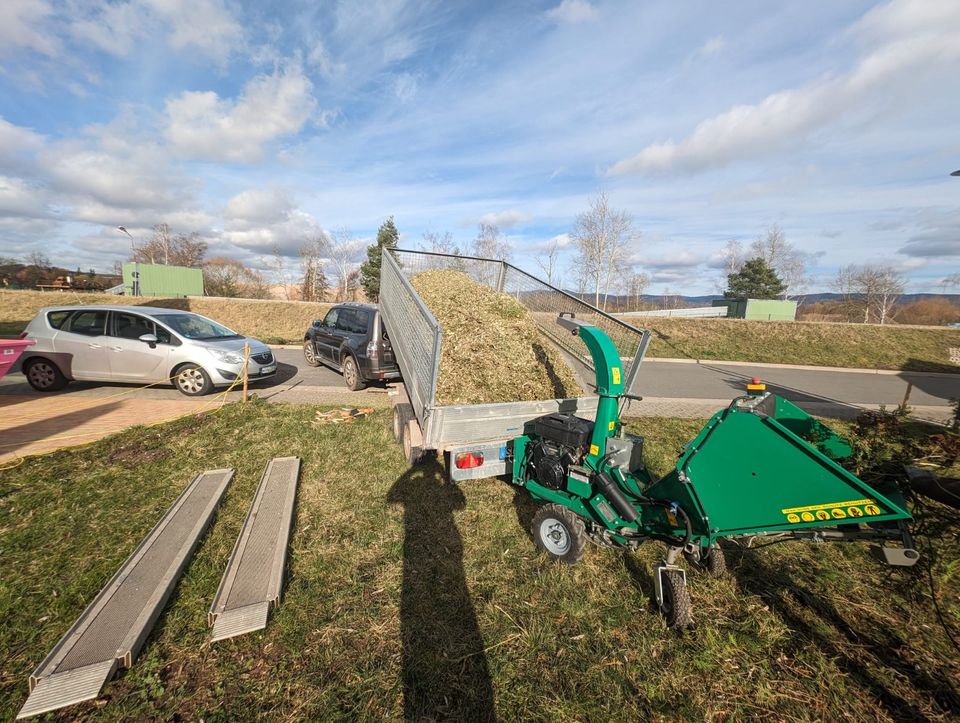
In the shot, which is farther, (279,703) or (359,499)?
(359,499)

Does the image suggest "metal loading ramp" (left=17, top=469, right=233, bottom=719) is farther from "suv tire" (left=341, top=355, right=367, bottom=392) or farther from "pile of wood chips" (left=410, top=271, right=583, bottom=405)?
"suv tire" (left=341, top=355, right=367, bottom=392)

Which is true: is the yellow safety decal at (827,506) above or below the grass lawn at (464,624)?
above

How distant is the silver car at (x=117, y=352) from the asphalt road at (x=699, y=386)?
357 millimetres

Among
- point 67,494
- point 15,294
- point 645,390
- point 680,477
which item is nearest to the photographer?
point 680,477

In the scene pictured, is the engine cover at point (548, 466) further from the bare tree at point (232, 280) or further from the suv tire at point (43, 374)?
the bare tree at point (232, 280)

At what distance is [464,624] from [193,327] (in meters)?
8.25

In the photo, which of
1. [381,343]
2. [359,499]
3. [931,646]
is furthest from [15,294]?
[931,646]

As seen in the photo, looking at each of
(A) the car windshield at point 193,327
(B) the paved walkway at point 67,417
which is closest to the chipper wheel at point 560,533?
(B) the paved walkway at point 67,417

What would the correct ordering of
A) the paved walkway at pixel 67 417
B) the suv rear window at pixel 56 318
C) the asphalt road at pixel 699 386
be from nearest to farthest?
the paved walkway at pixel 67 417 → the suv rear window at pixel 56 318 → the asphalt road at pixel 699 386

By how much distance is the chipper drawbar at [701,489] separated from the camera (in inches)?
81.4

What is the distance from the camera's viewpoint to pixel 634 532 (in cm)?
294

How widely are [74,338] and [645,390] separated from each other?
41.1ft

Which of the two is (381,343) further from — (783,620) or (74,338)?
(783,620)

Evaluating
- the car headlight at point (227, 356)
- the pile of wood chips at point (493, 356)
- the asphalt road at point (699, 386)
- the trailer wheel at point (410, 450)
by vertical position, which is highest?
the pile of wood chips at point (493, 356)
